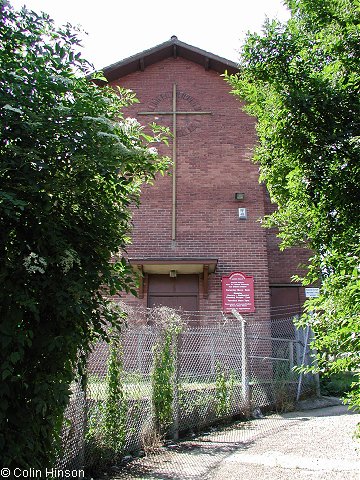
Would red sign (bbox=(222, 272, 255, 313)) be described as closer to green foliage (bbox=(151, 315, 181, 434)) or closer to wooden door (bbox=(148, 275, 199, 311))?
wooden door (bbox=(148, 275, 199, 311))

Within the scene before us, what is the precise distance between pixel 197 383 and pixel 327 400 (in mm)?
4240

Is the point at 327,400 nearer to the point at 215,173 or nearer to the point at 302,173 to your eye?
the point at 215,173

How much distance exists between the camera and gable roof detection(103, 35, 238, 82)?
1285cm

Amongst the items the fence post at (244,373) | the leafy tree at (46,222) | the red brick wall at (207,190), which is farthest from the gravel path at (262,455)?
the red brick wall at (207,190)

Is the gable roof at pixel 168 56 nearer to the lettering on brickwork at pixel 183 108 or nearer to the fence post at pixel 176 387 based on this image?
the lettering on brickwork at pixel 183 108

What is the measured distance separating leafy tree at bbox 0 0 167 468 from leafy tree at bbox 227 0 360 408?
4.27 ft

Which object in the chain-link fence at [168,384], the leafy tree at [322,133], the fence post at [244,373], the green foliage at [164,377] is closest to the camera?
the leafy tree at [322,133]

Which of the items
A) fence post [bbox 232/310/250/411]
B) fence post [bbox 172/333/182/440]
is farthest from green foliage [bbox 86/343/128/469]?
fence post [bbox 232/310/250/411]

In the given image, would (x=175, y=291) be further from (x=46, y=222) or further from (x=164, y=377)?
(x=46, y=222)

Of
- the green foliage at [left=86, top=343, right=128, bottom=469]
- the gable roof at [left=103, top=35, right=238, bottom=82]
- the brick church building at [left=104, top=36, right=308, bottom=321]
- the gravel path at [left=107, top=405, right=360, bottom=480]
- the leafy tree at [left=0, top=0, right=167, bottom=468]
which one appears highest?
the gable roof at [left=103, top=35, right=238, bottom=82]

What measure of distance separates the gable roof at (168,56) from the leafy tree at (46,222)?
394 inches

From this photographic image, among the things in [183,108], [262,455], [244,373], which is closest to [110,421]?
[262,455]

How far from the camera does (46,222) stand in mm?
3002

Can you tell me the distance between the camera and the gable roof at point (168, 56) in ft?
42.2
